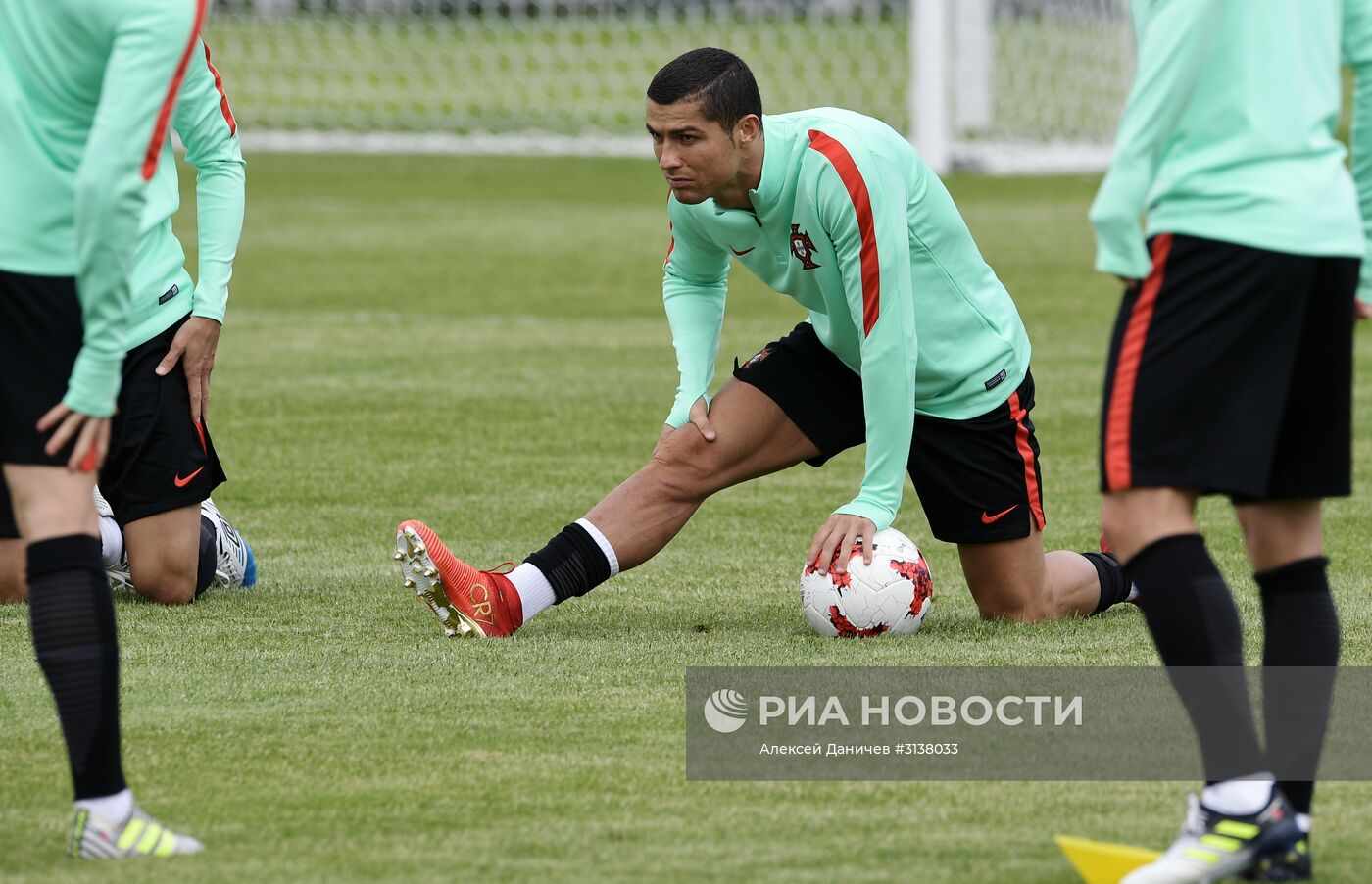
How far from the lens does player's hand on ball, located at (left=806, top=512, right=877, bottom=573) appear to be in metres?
5.38

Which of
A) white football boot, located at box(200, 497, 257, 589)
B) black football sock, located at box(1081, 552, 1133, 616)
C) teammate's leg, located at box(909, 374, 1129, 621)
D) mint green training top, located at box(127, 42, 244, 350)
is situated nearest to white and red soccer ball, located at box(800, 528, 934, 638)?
teammate's leg, located at box(909, 374, 1129, 621)

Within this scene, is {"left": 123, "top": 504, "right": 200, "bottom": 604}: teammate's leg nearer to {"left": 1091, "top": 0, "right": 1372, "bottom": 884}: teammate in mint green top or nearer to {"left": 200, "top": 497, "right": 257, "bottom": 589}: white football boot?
{"left": 200, "top": 497, "right": 257, "bottom": 589}: white football boot

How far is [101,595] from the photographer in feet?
12.1

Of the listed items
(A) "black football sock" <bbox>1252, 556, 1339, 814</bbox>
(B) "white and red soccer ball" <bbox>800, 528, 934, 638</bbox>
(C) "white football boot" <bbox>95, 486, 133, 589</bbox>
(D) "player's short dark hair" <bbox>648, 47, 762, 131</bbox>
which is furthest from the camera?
(C) "white football boot" <bbox>95, 486, 133, 589</bbox>

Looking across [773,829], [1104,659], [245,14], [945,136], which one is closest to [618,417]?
[1104,659]

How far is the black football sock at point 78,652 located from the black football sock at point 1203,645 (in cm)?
186

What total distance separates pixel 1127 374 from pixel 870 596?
2196 millimetres

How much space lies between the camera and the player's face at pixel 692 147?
5.38m

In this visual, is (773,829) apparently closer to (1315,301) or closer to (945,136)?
(1315,301)

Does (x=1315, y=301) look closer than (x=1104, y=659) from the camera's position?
Yes

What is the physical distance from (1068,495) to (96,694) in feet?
17.4

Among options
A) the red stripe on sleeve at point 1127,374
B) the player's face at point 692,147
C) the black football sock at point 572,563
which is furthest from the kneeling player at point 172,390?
the red stripe on sleeve at point 1127,374

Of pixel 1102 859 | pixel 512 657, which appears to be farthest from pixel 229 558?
pixel 1102 859

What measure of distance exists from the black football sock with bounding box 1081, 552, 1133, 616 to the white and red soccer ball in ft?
2.08
